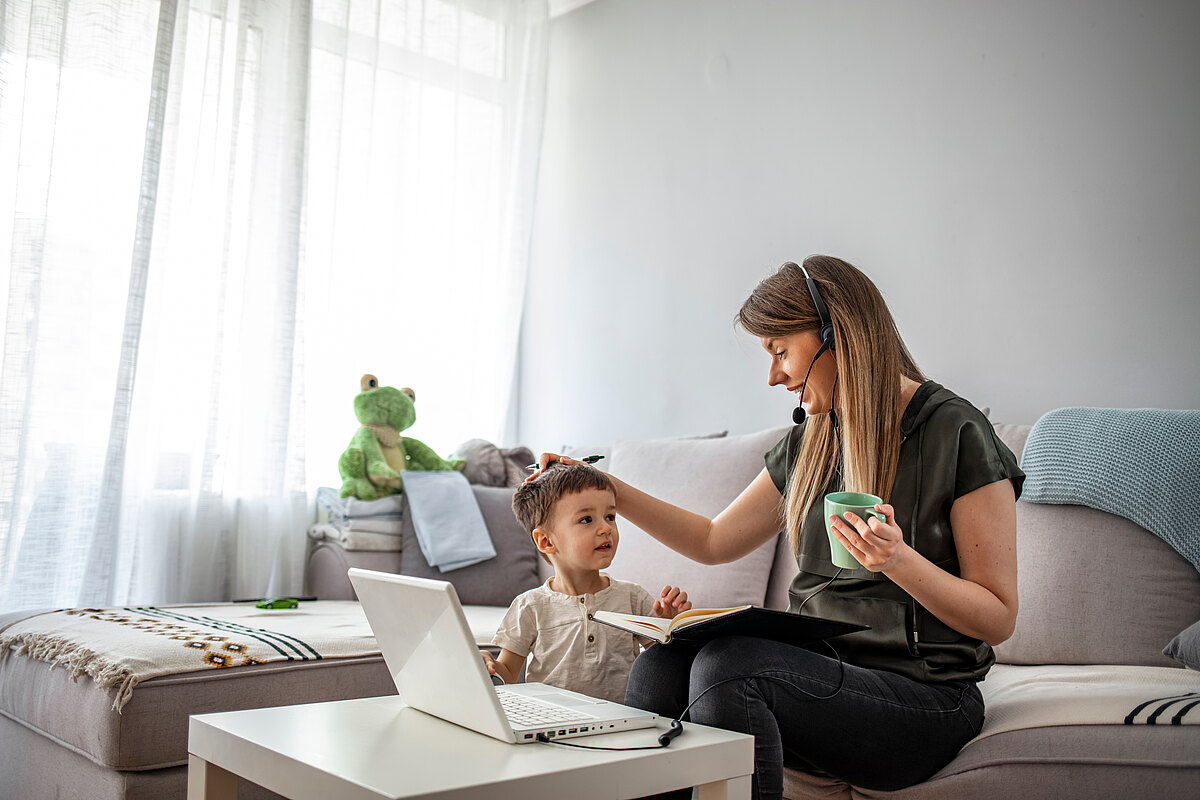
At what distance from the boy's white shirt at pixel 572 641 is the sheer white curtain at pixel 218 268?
145cm

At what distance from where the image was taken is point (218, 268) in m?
2.77

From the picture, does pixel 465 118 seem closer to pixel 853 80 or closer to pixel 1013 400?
pixel 853 80

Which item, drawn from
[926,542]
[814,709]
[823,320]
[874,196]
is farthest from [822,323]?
[874,196]

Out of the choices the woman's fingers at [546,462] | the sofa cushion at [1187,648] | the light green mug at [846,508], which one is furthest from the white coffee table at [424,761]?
the sofa cushion at [1187,648]

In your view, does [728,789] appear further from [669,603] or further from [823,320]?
[823,320]

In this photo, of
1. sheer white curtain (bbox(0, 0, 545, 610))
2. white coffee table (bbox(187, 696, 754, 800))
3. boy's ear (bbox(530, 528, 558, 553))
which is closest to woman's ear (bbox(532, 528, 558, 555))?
boy's ear (bbox(530, 528, 558, 553))

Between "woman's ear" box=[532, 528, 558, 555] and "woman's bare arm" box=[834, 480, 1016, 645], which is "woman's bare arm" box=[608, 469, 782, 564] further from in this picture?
"woman's bare arm" box=[834, 480, 1016, 645]

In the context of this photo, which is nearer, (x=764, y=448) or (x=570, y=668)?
(x=570, y=668)

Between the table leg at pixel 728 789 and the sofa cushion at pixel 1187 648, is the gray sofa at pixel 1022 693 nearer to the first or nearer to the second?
the sofa cushion at pixel 1187 648

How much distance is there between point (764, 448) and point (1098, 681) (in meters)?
0.93

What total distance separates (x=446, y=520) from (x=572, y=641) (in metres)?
1.20

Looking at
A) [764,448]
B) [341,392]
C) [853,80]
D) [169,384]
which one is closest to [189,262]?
[169,384]

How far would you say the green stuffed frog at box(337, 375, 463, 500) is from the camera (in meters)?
2.79

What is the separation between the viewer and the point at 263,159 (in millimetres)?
2865
